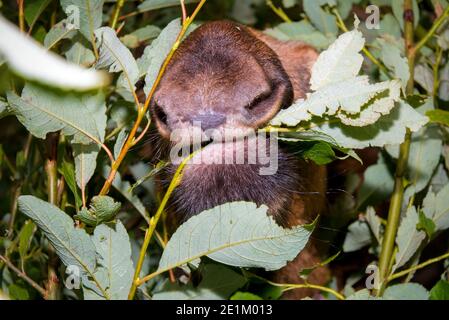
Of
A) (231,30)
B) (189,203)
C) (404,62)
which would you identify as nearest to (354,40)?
(231,30)

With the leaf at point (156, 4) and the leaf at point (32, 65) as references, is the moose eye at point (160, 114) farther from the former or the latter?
the leaf at point (32, 65)

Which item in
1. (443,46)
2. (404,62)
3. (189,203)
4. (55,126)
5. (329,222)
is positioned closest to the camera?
(55,126)

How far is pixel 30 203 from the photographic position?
1699mm

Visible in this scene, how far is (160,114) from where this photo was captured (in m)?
2.01

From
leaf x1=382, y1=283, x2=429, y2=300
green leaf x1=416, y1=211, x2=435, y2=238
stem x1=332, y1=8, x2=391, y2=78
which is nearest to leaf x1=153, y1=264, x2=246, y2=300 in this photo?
leaf x1=382, y1=283, x2=429, y2=300

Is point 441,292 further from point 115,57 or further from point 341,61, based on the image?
point 115,57

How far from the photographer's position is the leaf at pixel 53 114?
1877mm

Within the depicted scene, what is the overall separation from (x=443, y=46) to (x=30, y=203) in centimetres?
205

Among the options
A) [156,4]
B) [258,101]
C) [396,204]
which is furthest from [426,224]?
[156,4]

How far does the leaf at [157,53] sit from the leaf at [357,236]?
1.40m

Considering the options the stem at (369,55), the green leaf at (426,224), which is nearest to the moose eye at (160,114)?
the stem at (369,55)

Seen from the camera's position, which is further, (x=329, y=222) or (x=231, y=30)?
(x=329, y=222)

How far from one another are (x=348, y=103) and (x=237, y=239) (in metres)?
0.54

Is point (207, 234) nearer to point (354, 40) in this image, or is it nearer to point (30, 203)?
point (30, 203)
